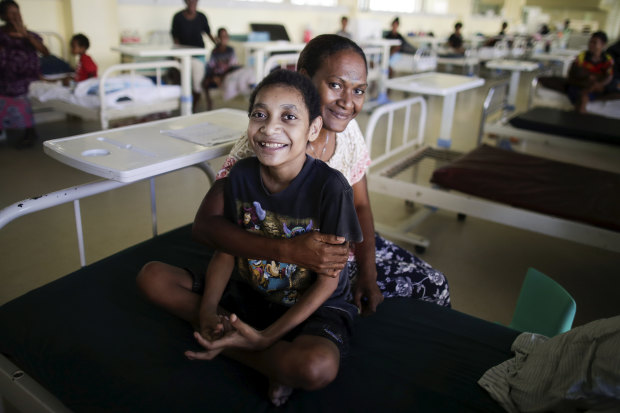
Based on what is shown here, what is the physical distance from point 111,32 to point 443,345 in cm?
591

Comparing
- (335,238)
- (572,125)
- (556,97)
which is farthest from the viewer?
(556,97)

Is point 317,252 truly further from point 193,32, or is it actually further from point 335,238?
point 193,32

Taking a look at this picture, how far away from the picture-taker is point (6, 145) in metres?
4.39

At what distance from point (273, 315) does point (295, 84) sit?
24.6 inches

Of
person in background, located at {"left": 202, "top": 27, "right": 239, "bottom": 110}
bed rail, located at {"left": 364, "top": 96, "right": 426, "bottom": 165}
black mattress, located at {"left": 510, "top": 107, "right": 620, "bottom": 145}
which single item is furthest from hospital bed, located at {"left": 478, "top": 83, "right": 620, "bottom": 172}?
person in background, located at {"left": 202, "top": 27, "right": 239, "bottom": 110}

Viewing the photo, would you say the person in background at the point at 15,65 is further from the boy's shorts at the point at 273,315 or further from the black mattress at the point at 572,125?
the black mattress at the point at 572,125

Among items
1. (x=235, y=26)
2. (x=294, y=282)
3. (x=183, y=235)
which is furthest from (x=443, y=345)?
(x=235, y=26)

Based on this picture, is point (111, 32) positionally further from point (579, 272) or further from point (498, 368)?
point (498, 368)

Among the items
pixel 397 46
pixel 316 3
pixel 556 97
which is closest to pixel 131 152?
pixel 556 97

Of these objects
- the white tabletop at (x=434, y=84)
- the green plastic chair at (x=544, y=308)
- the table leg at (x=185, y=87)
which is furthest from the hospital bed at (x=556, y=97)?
the green plastic chair at (x=544, y=308)

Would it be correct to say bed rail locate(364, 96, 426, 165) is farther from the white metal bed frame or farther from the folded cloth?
the folded cloth

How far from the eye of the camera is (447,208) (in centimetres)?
267

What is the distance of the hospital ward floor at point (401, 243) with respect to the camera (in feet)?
7.72

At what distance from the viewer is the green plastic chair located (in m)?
1.49
